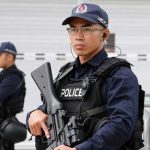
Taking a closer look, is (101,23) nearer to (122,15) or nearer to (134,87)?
(134,87)

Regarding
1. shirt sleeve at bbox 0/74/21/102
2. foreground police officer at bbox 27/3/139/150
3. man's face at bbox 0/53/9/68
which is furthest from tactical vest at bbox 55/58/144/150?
man's face at bbox 0/53/9/68

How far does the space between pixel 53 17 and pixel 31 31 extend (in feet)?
1.51

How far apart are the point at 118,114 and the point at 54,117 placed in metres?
0.40

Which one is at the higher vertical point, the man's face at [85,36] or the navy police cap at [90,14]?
the navy police cap at [90,14]

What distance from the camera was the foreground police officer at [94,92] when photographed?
8.87 feet

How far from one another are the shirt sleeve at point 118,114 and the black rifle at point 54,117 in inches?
4.5

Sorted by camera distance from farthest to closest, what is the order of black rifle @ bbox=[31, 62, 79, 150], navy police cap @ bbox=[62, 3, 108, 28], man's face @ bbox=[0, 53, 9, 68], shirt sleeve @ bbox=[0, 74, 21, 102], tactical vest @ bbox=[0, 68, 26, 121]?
1. man's face @ bbox=[0, 53, 9, 68]
2. tactical vest @ bbox=[0, 68, 26, 121]
3. shirt sleeve @ bbox=[0, 74, 21, 102]
4. navy police cap @ bbox=[62, 3, 108, 28]
5. black rifle @ bbox=[31, 62, 79, 150]

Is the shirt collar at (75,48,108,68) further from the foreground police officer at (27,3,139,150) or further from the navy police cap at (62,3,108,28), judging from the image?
the navy police cap at (62,3,108,28)

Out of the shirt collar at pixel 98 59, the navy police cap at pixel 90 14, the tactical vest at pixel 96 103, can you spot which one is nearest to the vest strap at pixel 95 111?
the tactical vest at pixel 96 103

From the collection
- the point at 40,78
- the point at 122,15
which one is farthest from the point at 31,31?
the point at 40,78

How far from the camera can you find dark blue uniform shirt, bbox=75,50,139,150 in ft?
8.82

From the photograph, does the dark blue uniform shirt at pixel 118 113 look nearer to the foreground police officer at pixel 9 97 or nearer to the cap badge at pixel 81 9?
the cap badge at pixel 81 9

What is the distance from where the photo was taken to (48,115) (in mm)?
3033

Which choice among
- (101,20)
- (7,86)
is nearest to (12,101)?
(7,86)
